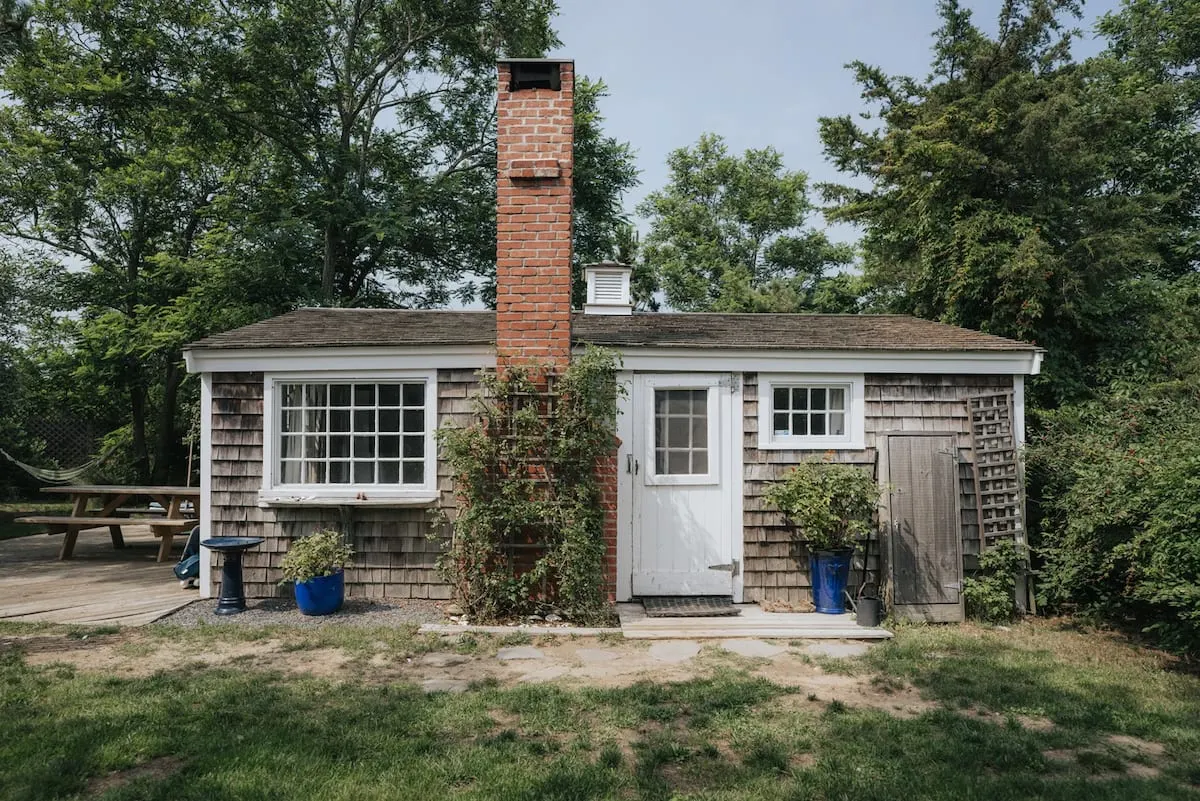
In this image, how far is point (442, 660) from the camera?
502cm

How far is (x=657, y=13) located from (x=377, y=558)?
24.3 ft

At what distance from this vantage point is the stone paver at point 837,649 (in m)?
5.23

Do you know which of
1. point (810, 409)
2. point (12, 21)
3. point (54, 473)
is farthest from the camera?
point (54, 473)

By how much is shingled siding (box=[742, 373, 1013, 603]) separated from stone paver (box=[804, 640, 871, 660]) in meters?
1.06

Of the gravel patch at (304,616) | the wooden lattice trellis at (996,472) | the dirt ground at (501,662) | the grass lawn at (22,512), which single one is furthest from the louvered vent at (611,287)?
the grass lawn at (22,512)

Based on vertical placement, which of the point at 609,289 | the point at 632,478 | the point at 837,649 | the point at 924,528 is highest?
the point at 609,289

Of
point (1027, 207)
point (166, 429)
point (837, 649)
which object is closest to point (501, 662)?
point (837, 649)

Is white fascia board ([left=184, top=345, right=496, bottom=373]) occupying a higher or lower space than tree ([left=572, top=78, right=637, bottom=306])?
lower

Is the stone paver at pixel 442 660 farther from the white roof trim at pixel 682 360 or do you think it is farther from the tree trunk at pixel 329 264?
the tree trunk at pixel 329 264

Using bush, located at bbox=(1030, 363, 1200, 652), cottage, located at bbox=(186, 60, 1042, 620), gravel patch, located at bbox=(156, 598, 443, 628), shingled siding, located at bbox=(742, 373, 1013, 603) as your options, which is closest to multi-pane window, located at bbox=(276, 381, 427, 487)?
cottage, located at bbox=(186, 60, 1042, 620)

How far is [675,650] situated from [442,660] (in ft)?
5.41

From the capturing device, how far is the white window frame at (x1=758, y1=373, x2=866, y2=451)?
666 cm

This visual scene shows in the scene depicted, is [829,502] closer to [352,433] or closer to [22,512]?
[352,433]

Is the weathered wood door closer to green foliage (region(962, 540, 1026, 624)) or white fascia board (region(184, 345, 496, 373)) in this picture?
green foliage (region(962, 540, 1026, 624))
